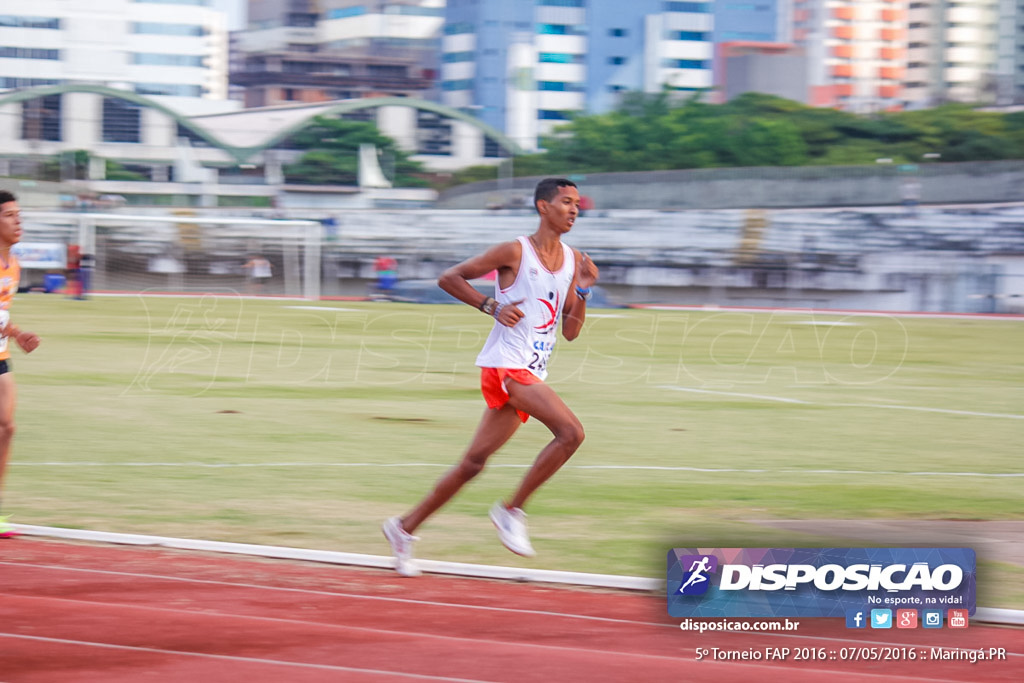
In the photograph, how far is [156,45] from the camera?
A: 12469 centimetres

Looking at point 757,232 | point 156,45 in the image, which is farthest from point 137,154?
point 757,232

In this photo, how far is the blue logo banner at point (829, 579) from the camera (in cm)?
476

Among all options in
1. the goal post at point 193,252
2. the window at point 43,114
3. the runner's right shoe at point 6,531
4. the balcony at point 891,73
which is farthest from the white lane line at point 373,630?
the balcony at point 891,73

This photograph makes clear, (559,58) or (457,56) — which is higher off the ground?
(457,56)

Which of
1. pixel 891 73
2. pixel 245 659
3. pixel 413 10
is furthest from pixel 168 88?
pixel 245 659

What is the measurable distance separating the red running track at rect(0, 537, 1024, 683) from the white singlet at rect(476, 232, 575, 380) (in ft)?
3.50

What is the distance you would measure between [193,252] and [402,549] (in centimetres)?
4912

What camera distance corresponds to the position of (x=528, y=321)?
629 centimetres

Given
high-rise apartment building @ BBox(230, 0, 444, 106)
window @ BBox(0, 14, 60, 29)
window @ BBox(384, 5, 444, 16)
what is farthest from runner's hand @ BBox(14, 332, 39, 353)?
window @ BBox(384, 5, 444, 16)

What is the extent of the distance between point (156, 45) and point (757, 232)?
281 feet

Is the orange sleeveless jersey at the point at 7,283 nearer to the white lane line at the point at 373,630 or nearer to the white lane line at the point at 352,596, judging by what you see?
the white lane line at the point at 352,596

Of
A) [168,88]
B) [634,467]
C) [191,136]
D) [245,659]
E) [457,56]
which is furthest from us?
[168,88]

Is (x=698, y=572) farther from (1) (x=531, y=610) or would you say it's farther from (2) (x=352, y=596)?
(2) (x=352, y=596)

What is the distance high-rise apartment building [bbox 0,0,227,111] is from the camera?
113750mm
